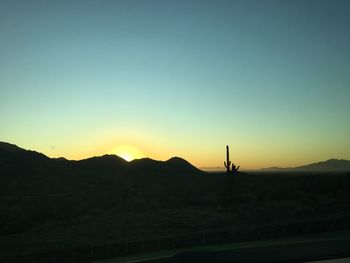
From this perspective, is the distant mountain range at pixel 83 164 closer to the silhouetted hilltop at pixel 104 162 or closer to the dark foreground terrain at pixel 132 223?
the silhouetted hilltop at pixel 104 162

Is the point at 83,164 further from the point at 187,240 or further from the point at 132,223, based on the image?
the point at 187,240

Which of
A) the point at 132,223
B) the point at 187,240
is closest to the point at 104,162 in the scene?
the point at 132,223

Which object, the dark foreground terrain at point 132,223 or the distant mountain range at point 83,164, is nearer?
the dark foreground terrain at point 132,223

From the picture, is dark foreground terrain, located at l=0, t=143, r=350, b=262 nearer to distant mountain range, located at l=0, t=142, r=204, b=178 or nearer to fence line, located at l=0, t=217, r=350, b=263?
fence line, located at l=0, t=217, r=350, b=263

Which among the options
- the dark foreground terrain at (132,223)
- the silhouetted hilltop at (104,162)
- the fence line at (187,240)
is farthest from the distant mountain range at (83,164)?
the fence line at (187,240)

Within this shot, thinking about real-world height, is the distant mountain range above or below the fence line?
above

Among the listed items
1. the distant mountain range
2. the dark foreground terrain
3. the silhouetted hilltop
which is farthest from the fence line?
the silhouetted hilltop

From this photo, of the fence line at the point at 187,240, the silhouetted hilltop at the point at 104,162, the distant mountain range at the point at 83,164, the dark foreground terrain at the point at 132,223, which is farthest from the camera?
the silhouetted hilltop at the point at 104,162

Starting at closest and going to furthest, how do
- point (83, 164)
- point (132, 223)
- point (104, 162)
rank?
point (132, 223), point (83, 164), point (104, 162)

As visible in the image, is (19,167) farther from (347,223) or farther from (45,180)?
(347,223)

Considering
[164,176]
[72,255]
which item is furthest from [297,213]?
[164,176]

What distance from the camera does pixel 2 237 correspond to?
19.5 metres

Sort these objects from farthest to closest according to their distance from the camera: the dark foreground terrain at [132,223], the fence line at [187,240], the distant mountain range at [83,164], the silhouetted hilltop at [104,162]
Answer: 1. the silhouetted hilltop at [104,162]
2. the distant mountain range at [83,164]
3. the dark foreground terrain at [132,223]
4. the fence line at [187,240]

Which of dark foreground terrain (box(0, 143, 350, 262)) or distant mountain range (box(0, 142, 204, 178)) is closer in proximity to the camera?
dark foreground terrain (box(0, 143, 350, 262))
